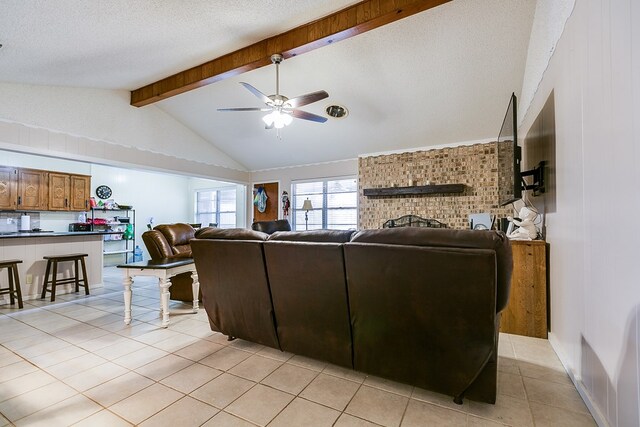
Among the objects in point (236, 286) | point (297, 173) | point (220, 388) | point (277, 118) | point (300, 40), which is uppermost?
point (300, 40)

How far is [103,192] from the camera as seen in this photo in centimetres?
746

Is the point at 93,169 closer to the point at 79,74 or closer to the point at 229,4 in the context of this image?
the point at 79,74

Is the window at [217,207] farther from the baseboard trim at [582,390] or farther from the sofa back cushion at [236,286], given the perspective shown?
the baseboard trim at [582,390]

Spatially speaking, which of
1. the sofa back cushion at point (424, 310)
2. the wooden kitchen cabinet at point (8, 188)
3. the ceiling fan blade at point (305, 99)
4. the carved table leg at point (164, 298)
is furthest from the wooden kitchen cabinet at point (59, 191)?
the sofa back cushion at point (424, 310)

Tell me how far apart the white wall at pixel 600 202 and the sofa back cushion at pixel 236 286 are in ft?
6.29

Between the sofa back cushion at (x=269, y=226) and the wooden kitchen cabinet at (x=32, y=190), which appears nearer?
the wooden kitchen cabinet at (x=32, y=190)

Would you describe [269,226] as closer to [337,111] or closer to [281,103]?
[337,111]

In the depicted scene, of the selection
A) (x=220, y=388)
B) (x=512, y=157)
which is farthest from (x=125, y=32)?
(x=512, y=157)

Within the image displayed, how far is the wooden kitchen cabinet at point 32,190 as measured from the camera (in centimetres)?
593

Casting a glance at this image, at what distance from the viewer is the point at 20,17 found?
7.68ft

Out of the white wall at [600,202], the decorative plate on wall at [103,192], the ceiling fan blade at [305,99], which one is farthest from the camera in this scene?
the decorative plate on wall at [103,192]

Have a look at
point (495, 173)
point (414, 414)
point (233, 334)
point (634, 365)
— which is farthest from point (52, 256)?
point (495, 173)

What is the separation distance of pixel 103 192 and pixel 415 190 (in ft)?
25.8

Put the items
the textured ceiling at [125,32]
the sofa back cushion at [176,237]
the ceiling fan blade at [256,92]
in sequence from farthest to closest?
the sofa back cushion at [176,237], the ceiling fan blade at [256,92], the textured ceiling at [125,32]
